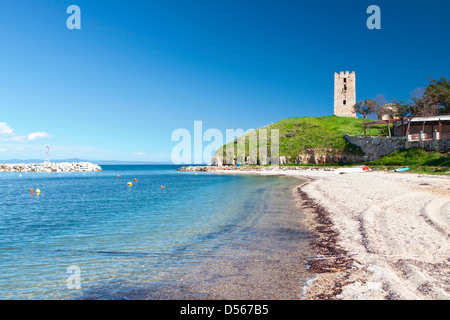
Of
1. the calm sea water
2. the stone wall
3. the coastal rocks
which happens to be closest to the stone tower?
the stone wall

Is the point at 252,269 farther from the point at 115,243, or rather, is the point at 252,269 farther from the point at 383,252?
the point at 115,243

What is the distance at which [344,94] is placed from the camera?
91.6 metres

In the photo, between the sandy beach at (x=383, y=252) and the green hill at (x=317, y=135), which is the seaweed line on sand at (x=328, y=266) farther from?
the green hill at (x=317, y=135)

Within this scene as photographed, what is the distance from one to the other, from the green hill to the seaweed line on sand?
51475 millimetres

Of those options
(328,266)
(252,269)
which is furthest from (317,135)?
(252,269)

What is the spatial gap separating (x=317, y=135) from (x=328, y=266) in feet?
233

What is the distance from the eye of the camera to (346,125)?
7931 cm

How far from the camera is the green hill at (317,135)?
205ft

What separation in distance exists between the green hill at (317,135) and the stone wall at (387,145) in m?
1.66

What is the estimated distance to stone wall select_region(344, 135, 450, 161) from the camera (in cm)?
3912

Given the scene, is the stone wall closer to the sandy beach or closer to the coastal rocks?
the sandy beach

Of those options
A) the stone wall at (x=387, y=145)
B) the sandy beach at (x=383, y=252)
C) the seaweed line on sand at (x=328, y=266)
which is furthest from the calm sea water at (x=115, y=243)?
the stone wall at (x=387, y=145)
